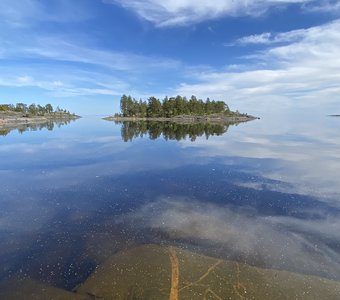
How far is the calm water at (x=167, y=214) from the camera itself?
17.0 meters

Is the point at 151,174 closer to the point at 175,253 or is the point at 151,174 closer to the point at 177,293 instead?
the point at 175,253

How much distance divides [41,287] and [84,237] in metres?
5.38

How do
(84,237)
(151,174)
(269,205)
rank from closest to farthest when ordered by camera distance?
1. (84,237)
2. (269,205)
3. (151,174)

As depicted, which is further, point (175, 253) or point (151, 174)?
point (151, 174)

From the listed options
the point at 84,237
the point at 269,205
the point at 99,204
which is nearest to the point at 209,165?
the point at 269,205

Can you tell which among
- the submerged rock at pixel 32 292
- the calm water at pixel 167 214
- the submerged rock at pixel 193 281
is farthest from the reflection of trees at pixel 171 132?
the submerged rock at pixel 32 292

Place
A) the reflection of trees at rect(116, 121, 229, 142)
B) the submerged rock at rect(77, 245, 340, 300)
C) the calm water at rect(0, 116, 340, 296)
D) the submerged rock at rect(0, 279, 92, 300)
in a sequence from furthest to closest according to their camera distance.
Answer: the reflection of trees at rect(116, 121, 229, 142) < the calm water at rect(0, 116, 340, 296) < the submerged rock at rect(77, 245, 340, 300) < the submerged rock at rect(0, 279, 92, 300)

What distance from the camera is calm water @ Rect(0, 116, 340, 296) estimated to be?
55.7ft

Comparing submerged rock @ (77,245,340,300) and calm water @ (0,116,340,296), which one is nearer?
submerged rock @ (77,245,340,300)

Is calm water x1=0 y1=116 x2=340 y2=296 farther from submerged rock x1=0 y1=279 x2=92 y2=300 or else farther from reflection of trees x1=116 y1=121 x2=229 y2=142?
reflection of trees x1=116 y1=121 x2=229 y2=142

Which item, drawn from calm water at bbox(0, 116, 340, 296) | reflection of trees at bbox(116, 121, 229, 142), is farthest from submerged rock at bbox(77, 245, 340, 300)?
reflection of trees at bbox(116, 121, 229, 142)

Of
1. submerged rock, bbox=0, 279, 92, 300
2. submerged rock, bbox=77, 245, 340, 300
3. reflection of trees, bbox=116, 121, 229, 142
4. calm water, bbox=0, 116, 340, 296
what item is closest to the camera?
submerged rock, bbox=0, 279, 92, 300

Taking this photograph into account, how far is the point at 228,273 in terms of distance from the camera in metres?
15.4

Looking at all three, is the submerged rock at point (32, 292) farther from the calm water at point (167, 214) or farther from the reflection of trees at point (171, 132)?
the reflection of trees at point (171, 132)
